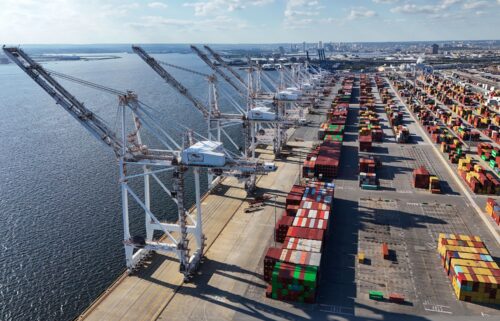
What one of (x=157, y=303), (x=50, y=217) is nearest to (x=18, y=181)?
(x=50, y=217)

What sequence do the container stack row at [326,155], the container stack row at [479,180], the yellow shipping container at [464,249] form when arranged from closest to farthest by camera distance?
1. the yellow shipping container at [464,249]
2. the container stack row at [479,180]
3. the container stack row at [326,155]

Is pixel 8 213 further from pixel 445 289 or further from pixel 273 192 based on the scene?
pixel 445 289

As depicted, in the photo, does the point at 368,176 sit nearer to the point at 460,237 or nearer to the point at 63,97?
the point at 460,237

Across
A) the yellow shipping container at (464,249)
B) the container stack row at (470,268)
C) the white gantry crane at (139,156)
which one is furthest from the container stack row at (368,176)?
the white gantry crane at (139,156)

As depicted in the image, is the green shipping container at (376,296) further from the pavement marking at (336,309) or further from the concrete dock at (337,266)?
the pavement marking at (336,309)

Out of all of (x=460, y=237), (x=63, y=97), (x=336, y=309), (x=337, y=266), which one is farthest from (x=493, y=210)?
(x=63, y=97)

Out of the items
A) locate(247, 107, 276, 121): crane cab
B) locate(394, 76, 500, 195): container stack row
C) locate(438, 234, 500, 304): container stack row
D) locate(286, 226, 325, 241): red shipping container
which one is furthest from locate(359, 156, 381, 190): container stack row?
locate(286, 226, 325, 241): red shipping container
